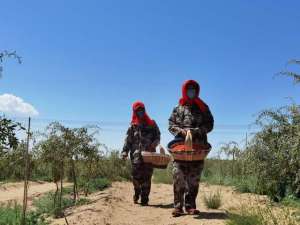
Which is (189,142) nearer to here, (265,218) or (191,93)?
(191,93)

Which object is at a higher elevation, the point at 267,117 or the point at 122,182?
the point at 267,117

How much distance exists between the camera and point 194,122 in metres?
8.38

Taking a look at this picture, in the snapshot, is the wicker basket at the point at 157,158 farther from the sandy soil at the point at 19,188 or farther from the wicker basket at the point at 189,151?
the sandy soil at the point at 19,188

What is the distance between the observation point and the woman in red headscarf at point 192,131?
8219mm

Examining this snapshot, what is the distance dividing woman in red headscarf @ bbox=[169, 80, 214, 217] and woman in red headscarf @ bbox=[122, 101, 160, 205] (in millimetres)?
2087

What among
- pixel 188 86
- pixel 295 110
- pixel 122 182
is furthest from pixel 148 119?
pixel 122 182

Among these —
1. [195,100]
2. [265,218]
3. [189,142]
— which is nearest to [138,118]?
[195,100]

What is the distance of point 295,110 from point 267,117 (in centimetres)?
354

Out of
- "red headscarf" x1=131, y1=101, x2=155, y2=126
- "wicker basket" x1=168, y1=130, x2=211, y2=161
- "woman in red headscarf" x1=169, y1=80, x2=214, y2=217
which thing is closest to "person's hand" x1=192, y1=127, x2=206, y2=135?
"woman in red headscarf" x1=169, y1=80, x2=214, y2=217

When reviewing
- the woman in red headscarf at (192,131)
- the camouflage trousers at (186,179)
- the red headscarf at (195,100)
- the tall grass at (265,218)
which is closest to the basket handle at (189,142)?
the woman in red headscarf at (192,131)

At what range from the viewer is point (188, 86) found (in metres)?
8.34

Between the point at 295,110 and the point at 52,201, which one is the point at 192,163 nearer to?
the point at 295,110

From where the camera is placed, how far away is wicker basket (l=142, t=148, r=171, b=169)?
9781 mm

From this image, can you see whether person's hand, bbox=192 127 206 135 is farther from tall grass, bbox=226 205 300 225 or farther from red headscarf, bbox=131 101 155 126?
red headscarf, bbox=131 101 155 126
